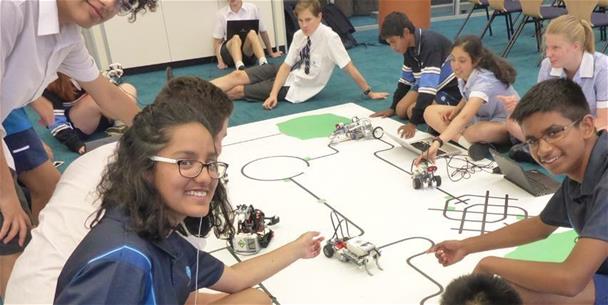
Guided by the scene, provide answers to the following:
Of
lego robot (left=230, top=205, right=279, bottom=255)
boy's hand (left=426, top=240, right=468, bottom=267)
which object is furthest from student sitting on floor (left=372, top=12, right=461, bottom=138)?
boy's hand (left=426, top=240, right=468, bottom=267)

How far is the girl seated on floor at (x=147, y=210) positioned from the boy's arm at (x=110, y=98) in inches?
35.2

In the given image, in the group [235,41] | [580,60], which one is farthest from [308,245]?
[235,41]

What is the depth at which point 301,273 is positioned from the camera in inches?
70.0

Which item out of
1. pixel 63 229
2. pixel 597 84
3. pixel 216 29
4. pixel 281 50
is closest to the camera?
pixel 63 229

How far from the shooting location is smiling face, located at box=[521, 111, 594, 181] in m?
1.29

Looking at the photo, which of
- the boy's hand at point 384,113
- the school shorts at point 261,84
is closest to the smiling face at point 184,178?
the boy's hand at point 384,113

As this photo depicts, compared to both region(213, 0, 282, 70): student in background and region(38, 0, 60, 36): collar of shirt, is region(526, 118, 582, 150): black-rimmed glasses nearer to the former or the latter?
region(38, 0, 60, 36): collar of shirt

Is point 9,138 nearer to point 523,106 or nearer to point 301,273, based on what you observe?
point 301,273

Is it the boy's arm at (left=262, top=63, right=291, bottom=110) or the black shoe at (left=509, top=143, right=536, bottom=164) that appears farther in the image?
the boy's arm at (left=262, top=63, right=291, bottom=110)

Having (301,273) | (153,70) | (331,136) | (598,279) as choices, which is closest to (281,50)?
(153,70)

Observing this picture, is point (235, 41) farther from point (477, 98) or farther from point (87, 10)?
point (87, 10)

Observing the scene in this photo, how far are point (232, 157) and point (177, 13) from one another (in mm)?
3133

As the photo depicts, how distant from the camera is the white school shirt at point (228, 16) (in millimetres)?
5320

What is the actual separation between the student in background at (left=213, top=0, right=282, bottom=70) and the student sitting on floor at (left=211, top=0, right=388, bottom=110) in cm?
93
